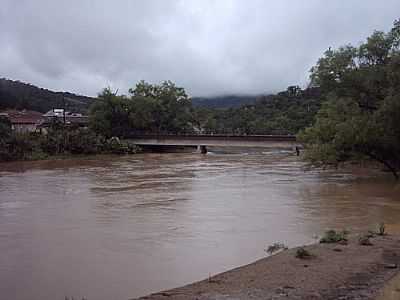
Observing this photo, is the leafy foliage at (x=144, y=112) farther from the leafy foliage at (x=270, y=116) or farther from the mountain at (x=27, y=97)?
the mountain at (x=27, y=97)

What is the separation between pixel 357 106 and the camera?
30.4m

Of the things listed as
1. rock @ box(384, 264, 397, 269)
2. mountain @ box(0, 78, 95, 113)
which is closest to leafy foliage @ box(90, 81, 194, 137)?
mountain @ box(0, 78, 95, 113)

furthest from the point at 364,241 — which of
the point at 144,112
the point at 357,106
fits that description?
the point at 144,112

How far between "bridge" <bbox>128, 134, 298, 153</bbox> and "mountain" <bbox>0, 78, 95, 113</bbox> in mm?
28677

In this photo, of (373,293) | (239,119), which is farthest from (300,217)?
(239,119)

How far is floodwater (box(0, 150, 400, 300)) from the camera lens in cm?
1146

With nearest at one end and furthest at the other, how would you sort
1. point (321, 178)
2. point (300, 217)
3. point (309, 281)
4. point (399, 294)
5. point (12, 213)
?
point (399, 294), point (309, 281), point (300, 217), point (12, 213), point (321, 178)

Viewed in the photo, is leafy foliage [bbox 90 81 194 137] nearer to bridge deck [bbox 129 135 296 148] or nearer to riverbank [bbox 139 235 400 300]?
bridge deck [bbox 129 135 296 148]

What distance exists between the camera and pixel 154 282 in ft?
36.1

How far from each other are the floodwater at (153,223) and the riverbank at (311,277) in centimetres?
138

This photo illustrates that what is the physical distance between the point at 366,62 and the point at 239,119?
235 feet

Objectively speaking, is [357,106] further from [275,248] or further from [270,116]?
[270,116]

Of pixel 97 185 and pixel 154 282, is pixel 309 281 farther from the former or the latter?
pixel 97 185

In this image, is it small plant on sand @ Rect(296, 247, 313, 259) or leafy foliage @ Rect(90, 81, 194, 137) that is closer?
small plant on sand @ Rect(296, 247, 313, 259)
